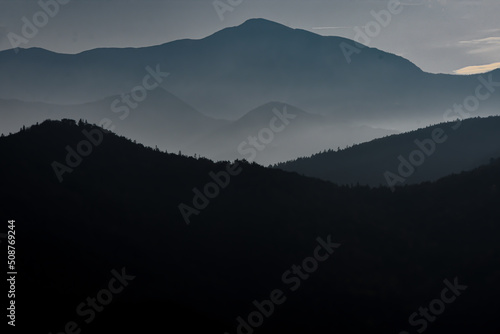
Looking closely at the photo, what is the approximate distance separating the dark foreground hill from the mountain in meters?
38.1

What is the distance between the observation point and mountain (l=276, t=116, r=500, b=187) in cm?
11062

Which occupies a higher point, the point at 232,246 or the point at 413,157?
the point at 232,246

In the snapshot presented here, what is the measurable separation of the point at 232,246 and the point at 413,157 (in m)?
75.2

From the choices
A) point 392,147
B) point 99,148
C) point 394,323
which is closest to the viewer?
point 394,323

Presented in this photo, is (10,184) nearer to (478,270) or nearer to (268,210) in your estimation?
(268,210)

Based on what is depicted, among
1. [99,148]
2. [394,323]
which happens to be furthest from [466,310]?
[99,148]

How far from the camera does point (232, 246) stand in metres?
56.9

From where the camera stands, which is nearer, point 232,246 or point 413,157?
point 232,246

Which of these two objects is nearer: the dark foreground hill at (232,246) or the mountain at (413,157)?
the dark foreground hill at (232,246)

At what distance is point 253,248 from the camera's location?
186ft

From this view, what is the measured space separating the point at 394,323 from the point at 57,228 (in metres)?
32.8

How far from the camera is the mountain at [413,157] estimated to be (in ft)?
363

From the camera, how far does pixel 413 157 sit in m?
121

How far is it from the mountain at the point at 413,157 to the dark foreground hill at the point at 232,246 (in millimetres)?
38074
